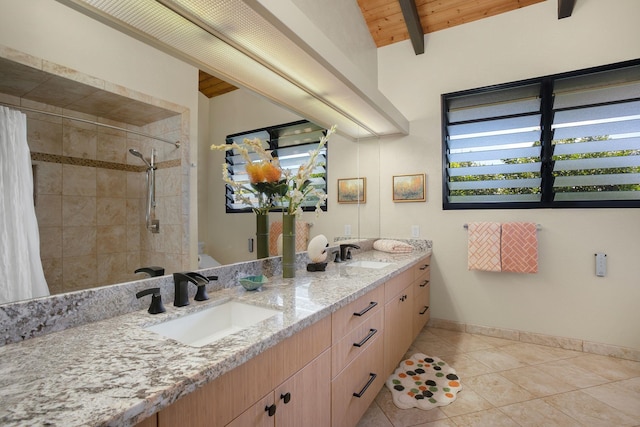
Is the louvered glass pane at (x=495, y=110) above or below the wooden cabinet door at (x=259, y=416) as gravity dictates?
above

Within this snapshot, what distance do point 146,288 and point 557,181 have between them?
10.5 ft

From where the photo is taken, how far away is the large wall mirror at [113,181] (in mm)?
906

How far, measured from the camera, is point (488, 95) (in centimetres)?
297

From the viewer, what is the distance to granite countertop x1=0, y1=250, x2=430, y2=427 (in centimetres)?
55

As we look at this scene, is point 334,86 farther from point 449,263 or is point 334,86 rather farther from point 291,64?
point 449,263

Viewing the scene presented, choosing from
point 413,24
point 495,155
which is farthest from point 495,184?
point 413,24

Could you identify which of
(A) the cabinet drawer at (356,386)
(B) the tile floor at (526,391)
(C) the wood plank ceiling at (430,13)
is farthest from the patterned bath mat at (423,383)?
(C) the wood plank ceiling at (430,13)

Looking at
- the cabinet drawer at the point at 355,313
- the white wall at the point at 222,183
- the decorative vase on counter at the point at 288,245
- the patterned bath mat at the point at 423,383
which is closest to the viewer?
the cabinet drawer at the point at 355,313

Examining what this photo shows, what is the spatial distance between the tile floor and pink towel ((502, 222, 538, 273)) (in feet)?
2.35

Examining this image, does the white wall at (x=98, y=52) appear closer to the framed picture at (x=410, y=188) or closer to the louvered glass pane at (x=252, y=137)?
the louvered glass pane at (x=252, y=137)

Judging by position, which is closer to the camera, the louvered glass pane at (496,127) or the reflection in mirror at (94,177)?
the reflection in mirror at (94,177)

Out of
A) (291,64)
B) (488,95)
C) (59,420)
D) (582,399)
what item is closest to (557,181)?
(488,95)

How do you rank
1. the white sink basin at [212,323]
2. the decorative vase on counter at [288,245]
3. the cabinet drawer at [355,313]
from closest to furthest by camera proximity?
the white sink basin at [212,323] → the cabinet drawer at [355,313] → the decorative vase on counter at [288,245]

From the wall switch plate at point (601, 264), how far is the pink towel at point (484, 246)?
2.36 feet
